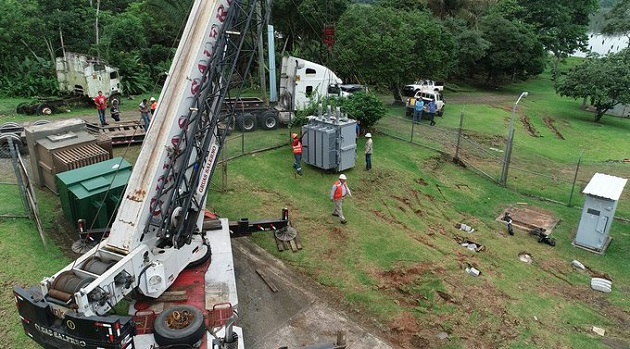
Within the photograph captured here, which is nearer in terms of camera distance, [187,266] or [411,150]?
[187,266]

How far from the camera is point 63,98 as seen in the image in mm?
25594

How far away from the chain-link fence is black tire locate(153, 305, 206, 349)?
1463cm

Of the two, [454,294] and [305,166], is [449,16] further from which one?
[454,294]

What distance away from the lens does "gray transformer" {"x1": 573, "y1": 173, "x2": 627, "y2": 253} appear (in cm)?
1438

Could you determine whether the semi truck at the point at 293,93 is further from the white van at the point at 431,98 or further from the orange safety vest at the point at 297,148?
the white van at the point at 431,98

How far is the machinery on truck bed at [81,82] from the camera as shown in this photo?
83.1ft

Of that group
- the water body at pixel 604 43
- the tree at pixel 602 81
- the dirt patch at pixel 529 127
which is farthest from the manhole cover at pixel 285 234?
the water body at pixel 604 43

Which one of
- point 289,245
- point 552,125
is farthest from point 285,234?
point 552,125

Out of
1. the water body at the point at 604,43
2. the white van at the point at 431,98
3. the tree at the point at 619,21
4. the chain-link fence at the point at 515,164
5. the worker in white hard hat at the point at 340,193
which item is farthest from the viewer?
the water body at the point at 604,43

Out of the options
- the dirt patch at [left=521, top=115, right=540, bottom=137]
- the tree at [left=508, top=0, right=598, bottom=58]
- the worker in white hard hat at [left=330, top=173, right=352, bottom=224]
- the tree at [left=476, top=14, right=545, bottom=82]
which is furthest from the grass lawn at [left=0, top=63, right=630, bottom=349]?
the tree at [left=508, top=0, right=598, bottom=58]

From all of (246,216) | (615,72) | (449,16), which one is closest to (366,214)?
(246,216)

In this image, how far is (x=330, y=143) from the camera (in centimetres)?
1761

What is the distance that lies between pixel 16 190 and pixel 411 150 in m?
15.3

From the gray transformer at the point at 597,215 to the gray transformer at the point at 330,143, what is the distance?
799cm
